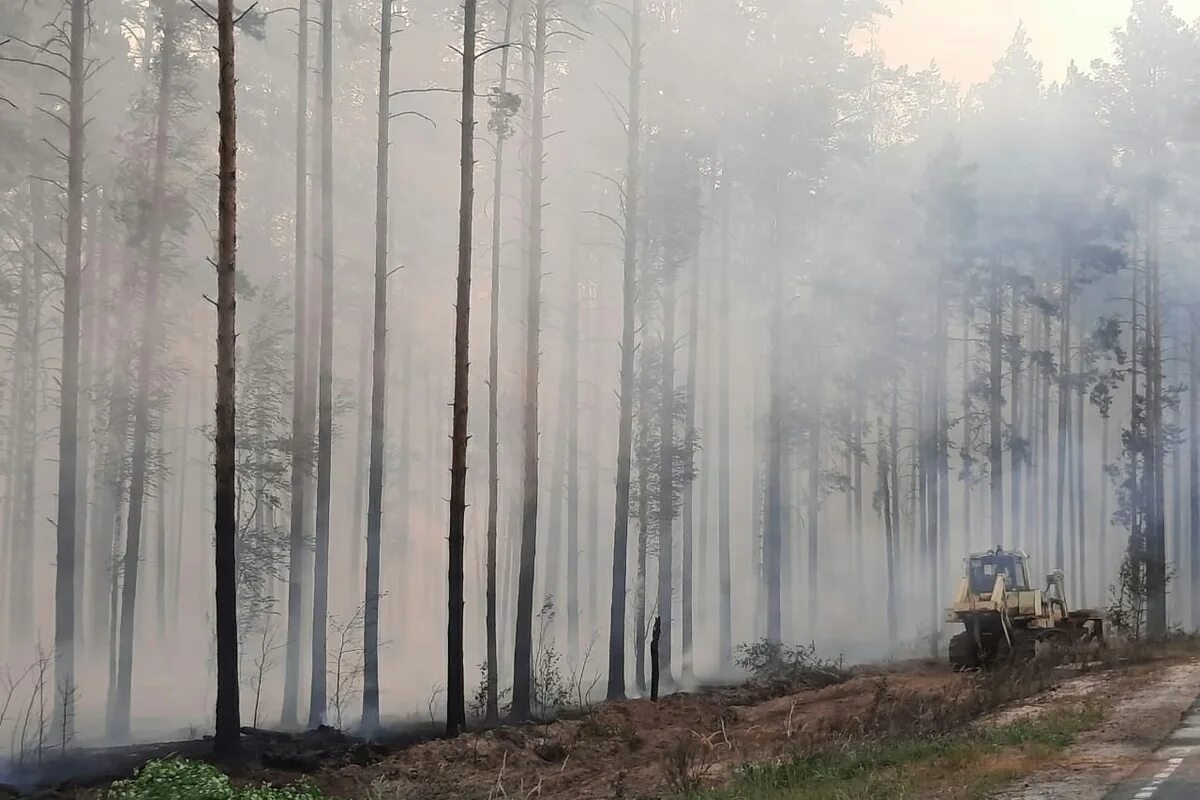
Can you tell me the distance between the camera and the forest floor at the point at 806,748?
13406 millimetres

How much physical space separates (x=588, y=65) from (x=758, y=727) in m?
19.5

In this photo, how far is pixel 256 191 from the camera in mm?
36281

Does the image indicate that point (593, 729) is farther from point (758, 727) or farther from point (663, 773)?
point (663, 773)

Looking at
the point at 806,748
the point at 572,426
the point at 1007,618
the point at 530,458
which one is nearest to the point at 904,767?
the point at 806,748

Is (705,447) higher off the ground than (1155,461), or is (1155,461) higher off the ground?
(705,447)

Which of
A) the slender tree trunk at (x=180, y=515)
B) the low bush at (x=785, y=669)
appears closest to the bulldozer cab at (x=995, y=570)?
the low bush at (x=785, y=669)

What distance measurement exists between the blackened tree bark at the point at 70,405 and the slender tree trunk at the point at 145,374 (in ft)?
7.08

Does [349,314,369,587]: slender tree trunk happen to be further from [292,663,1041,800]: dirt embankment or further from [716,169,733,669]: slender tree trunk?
[292,663,1041,800]: dirt embankment

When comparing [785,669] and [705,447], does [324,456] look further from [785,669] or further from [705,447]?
[705,447]

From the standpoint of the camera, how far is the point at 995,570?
2762 cm

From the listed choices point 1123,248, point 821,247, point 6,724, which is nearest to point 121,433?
point 6,724

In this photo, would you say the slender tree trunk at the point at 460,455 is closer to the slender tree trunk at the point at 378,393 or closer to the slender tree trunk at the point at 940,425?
the slender tree trunk at the point at 378,393

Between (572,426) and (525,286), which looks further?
(572,426)

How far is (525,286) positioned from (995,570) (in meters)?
16.4
